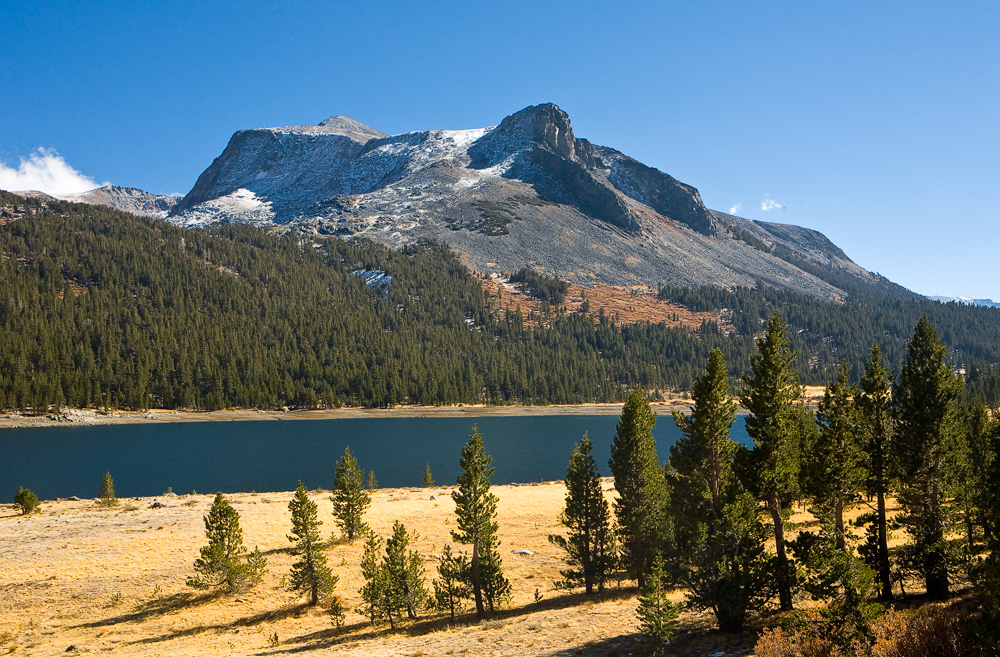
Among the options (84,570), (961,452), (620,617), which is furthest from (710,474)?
(84,570)

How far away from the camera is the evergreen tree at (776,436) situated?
82.6 ft

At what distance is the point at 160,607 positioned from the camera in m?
37.6

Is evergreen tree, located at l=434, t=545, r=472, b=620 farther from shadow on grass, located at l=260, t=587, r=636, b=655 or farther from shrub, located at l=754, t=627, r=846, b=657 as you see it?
shrub, located at l=754, t=627, r=846, b=657

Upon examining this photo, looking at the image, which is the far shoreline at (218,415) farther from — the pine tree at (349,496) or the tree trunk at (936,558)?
the tree trunk at (936,558)

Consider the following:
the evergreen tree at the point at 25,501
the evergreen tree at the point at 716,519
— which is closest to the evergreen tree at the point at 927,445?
the evergreen tree at the point at 716,519

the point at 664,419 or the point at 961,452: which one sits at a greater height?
the point at 961,452

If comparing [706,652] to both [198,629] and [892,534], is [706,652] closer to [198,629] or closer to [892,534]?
[198,629]

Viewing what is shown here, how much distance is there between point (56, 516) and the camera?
5778 centimetres

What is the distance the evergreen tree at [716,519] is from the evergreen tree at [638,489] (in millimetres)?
8381

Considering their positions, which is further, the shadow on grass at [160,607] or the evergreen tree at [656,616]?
the shadow on grass at [160,607]

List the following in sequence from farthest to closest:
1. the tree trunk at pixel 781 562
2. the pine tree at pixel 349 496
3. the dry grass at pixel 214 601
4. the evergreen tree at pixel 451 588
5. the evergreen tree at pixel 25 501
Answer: the evergreen tree at pixel 25 501
the pine tree at pixel 349 496
the evergreen tree at pixel 451 588
the dry grass at pixel 214 601
the tree trunk at pixel 781 562

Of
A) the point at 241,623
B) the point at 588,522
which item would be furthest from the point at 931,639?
the point at 241,623

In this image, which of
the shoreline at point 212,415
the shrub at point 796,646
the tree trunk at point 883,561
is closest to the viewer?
the shrub at point 796,646

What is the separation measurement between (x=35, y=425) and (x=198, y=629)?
149 metres
